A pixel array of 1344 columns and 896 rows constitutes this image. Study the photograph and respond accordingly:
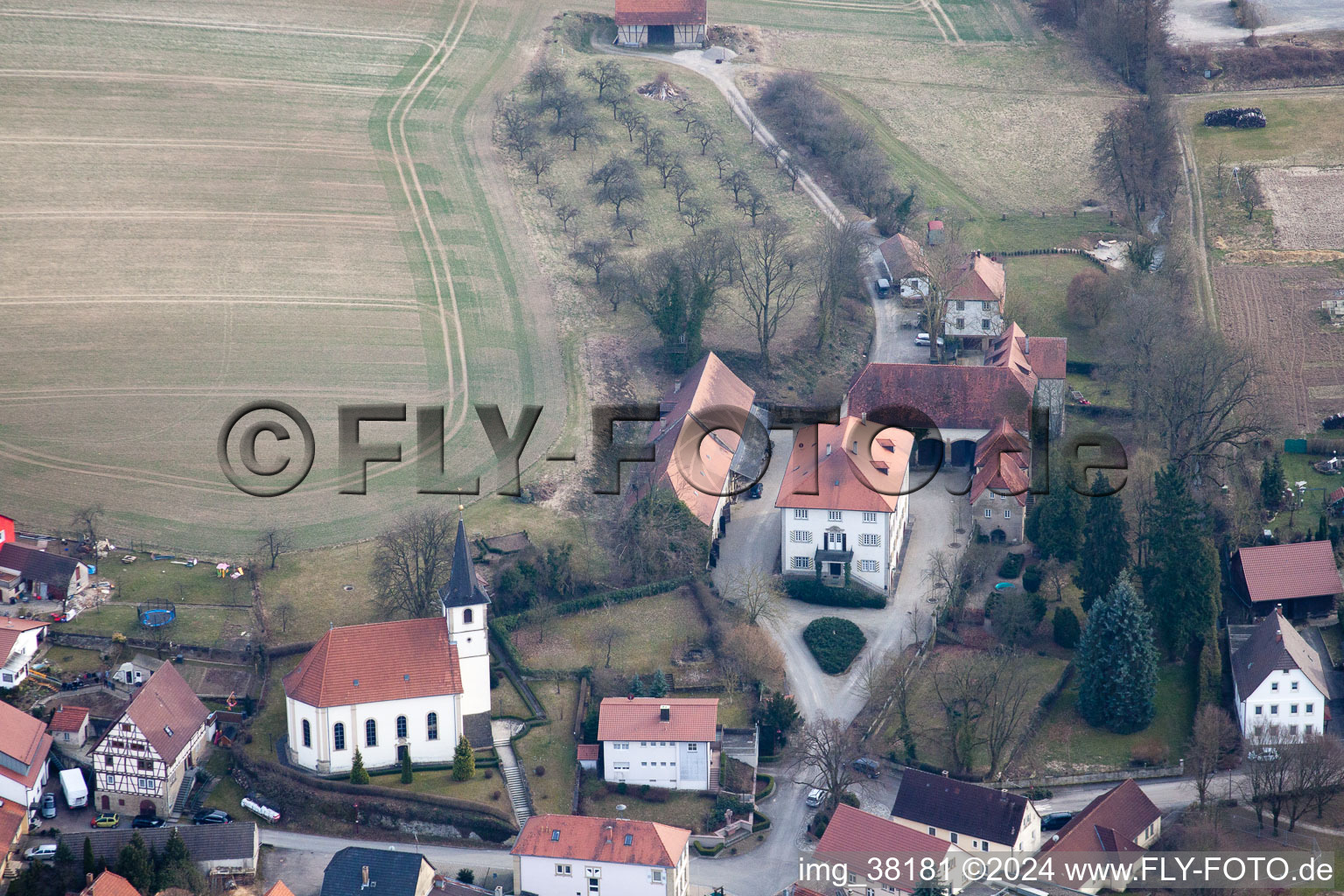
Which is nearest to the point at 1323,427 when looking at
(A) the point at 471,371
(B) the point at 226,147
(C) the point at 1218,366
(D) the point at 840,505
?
(C) the point at 1218,366

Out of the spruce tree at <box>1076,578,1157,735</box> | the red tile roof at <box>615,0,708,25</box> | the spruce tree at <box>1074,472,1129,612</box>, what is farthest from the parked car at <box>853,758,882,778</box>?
the red tile roof at <box>615,0,708,25</box>

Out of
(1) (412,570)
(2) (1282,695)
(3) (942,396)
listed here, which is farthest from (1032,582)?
(1) (412,570)

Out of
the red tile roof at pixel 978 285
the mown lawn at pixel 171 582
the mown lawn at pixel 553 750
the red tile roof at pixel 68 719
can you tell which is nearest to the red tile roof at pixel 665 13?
the red tile roof at pixel 978 285

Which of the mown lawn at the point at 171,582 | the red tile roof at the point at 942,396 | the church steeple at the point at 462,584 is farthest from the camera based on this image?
the red tile roof at the point at 942,396

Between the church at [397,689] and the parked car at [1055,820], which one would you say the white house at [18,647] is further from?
the parked car at [1055,820]

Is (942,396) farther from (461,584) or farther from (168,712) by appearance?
(168,712)

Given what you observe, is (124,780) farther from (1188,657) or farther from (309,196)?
(309,196)
